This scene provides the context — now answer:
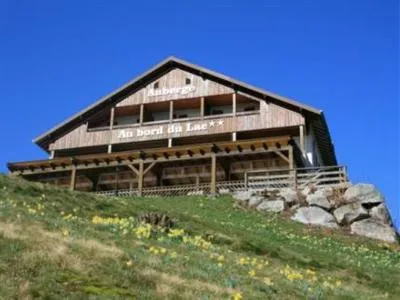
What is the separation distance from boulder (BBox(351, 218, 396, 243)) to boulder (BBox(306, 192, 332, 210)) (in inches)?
78.8

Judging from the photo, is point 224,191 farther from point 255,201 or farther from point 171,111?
point 171,111

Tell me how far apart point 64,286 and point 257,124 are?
3380 cm

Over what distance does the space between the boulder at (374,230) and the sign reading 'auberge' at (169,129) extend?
1512 cm

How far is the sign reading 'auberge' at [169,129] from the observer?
43250 millimetres

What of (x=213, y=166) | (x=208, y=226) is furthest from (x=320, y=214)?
(x=208, y=226)

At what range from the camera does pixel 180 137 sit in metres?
44.1

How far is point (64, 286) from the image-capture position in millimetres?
8906

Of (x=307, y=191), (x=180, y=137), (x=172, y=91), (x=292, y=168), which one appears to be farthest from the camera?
(x=172, y=91)

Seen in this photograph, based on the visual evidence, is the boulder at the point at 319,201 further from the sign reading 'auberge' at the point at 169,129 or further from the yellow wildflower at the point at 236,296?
the yellow wildflower at the point at 236,296

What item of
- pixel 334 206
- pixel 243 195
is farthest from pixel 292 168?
pixel 334 206

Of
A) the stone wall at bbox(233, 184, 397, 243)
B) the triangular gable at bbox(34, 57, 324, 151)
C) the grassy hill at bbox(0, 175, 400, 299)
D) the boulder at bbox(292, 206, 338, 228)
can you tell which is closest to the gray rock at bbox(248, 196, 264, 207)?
the stone wall at bbox(233, 184, 397, 243)

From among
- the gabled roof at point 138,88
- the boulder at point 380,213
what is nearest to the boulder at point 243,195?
the boulder at point 380,213

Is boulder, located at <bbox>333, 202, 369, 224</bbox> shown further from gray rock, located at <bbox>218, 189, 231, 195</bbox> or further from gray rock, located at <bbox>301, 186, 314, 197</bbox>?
Answer: gray rock, located at <bbox>218, 189, 231, 195</bbox>

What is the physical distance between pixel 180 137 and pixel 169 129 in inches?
40.6
